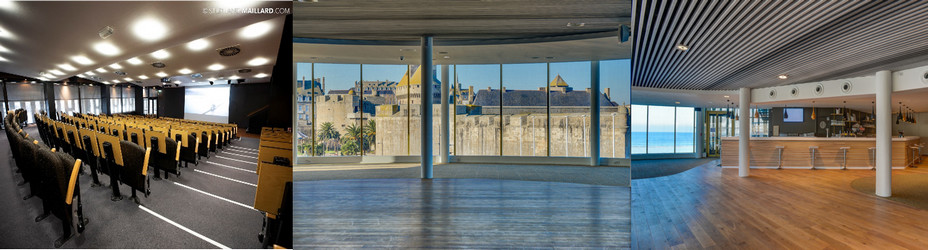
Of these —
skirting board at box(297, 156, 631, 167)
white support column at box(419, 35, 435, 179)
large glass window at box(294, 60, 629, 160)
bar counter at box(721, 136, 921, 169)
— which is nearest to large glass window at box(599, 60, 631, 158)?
large glass window at box(294, 60, 629, 160)

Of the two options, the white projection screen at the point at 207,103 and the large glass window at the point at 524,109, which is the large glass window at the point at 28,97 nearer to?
the white projection screen at the point at 207,103

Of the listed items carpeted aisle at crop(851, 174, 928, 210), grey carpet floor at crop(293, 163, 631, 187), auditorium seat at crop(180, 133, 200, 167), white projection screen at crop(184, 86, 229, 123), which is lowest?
carpeted aisle at crop(851, 174, 928, 210)

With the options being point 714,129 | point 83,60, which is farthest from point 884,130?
point 83,60

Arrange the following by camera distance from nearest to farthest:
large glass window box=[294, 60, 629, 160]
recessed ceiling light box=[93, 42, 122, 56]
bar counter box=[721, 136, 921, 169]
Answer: recessed ceiling light box=[93, 42, 122, 56] < large glass window box=[294, 60, 629, 160] < bar counter box=[721, 136, 921, 169]

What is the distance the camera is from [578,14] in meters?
4.30

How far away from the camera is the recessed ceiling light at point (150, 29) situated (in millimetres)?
1712

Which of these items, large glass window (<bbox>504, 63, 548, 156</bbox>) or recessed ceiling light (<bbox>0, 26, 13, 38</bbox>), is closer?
recessed ceiling light (<bbox>0, 26, 13, 38</bbox>)

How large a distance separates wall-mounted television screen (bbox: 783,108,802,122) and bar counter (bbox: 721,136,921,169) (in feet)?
14.7

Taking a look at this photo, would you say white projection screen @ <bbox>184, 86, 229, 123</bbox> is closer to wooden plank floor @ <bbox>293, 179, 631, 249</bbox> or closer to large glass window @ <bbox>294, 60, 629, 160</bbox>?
wooden plank floor @ <bbox>293, 179, 631, 249</bbox>

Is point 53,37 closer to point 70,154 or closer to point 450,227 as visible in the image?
point 70,154

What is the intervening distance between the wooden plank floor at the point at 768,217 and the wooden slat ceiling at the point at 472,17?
2251 millimetres

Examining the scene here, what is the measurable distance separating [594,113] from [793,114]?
13.1m

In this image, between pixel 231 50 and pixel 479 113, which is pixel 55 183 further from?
pixel 479 113

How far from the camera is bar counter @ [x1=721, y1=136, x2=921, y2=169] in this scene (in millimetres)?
9266
